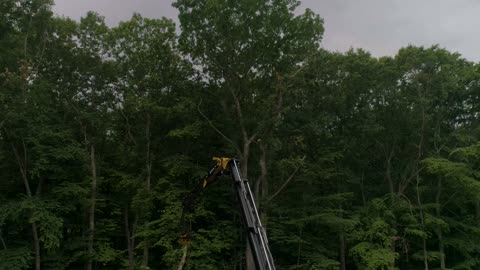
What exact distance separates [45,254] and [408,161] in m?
→ 22.3

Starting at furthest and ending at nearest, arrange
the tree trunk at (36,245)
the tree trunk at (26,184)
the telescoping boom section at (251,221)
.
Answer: the tree trunk at (26,184), the tree trunk at (36,245), the telescoping boom section at (251,221)

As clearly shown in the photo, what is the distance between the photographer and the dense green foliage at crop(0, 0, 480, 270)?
2136cm

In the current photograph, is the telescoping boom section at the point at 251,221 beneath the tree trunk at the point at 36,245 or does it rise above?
above

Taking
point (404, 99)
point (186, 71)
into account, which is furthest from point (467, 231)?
point (186, 71)

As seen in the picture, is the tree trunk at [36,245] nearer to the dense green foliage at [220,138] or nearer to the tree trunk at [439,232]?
the dense green foliage at [220,138]

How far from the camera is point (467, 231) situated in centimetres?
2655

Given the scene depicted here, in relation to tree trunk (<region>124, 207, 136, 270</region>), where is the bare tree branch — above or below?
above

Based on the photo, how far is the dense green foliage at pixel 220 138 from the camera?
70.1 feet

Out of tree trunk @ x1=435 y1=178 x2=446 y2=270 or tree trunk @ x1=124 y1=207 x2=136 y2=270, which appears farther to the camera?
Answer: tree trunk @ x1=435 y1=178 x2=446 y2=270

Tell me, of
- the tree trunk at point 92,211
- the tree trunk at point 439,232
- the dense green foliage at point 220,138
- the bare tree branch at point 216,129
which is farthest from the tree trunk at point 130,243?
Answer: the tree trunk at point 439,232

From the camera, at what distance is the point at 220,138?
82.6 feet

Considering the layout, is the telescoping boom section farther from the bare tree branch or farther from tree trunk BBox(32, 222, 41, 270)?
tree trunk BBox(32, 222, 41, 270)

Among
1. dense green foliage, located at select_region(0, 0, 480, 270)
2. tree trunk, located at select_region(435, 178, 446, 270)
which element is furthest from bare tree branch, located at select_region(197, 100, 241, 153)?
tree trunk, located at select_region(435, 178, 446, 270)

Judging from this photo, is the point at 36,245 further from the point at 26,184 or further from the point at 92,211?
the point at 92,211
